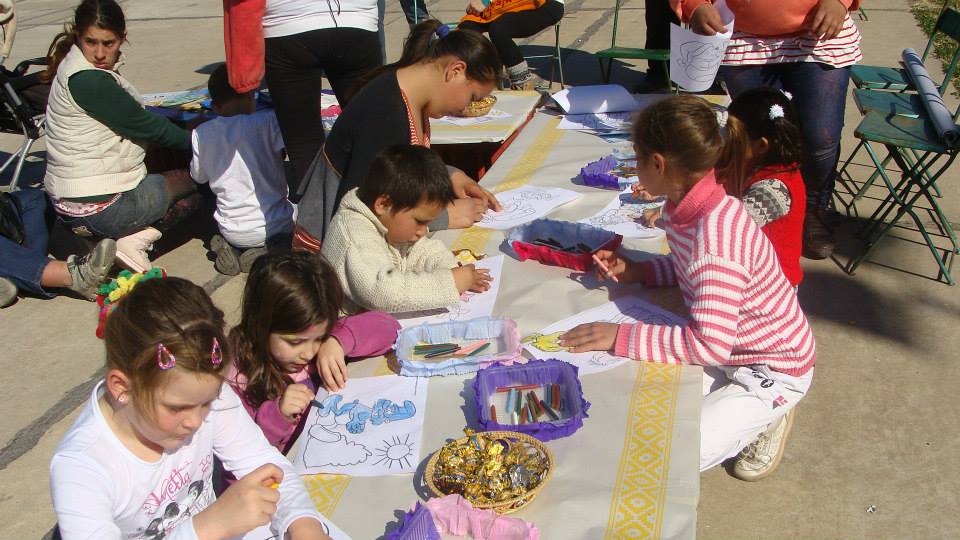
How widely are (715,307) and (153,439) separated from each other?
49.7 inches

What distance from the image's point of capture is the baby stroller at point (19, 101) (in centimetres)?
429

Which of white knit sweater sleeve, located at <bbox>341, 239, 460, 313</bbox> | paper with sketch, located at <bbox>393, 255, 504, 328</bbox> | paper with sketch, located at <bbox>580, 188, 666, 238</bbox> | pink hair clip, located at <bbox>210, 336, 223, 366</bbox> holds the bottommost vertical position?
paper with sketch, located at <bbox>580, 188, 666, 238</bbox>

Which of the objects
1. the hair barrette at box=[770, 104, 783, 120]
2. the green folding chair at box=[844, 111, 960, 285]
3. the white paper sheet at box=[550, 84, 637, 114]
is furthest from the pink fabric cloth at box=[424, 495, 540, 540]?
the white paper sheet at box=[550, 84, 637, 114]

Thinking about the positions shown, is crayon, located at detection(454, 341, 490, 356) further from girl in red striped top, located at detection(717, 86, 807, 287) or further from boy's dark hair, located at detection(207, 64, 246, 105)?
boy's dark hair, located at detection(207, 64, 246, 105)

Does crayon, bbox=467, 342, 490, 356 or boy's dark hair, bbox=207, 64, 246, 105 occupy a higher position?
boy's dark hair, bbox=207, 64, 246, 105

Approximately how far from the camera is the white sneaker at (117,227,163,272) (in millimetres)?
3822

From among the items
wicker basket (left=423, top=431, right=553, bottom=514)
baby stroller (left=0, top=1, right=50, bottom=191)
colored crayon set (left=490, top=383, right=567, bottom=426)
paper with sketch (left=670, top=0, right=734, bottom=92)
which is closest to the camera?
wicker basket (left=423, top=431, right=553, bottom=514)

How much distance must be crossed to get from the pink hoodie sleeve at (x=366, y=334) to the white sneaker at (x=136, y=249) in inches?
84.5

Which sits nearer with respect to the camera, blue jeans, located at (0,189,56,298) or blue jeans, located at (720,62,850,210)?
blue jeans, located at (720,62,850,210)

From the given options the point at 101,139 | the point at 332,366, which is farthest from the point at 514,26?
the point at 332,366

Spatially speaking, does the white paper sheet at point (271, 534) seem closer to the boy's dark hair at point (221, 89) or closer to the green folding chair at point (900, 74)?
the boy's dark hair at point (221, 89)

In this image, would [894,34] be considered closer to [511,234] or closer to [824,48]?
[824,48]

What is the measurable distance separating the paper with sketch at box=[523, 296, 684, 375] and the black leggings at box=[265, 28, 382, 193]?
5.01 ft

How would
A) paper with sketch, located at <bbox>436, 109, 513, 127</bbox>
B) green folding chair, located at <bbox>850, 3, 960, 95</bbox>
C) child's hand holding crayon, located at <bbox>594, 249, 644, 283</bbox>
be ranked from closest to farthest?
child's hand holding crayon, located at <bbox>594, 249, 644, 283</bbox> < paper with sketch, located at <bbox>436, 109, 513, 127</bbox> < green folding chair, located at <bbox>850, 3, 960, 95</bbox>
